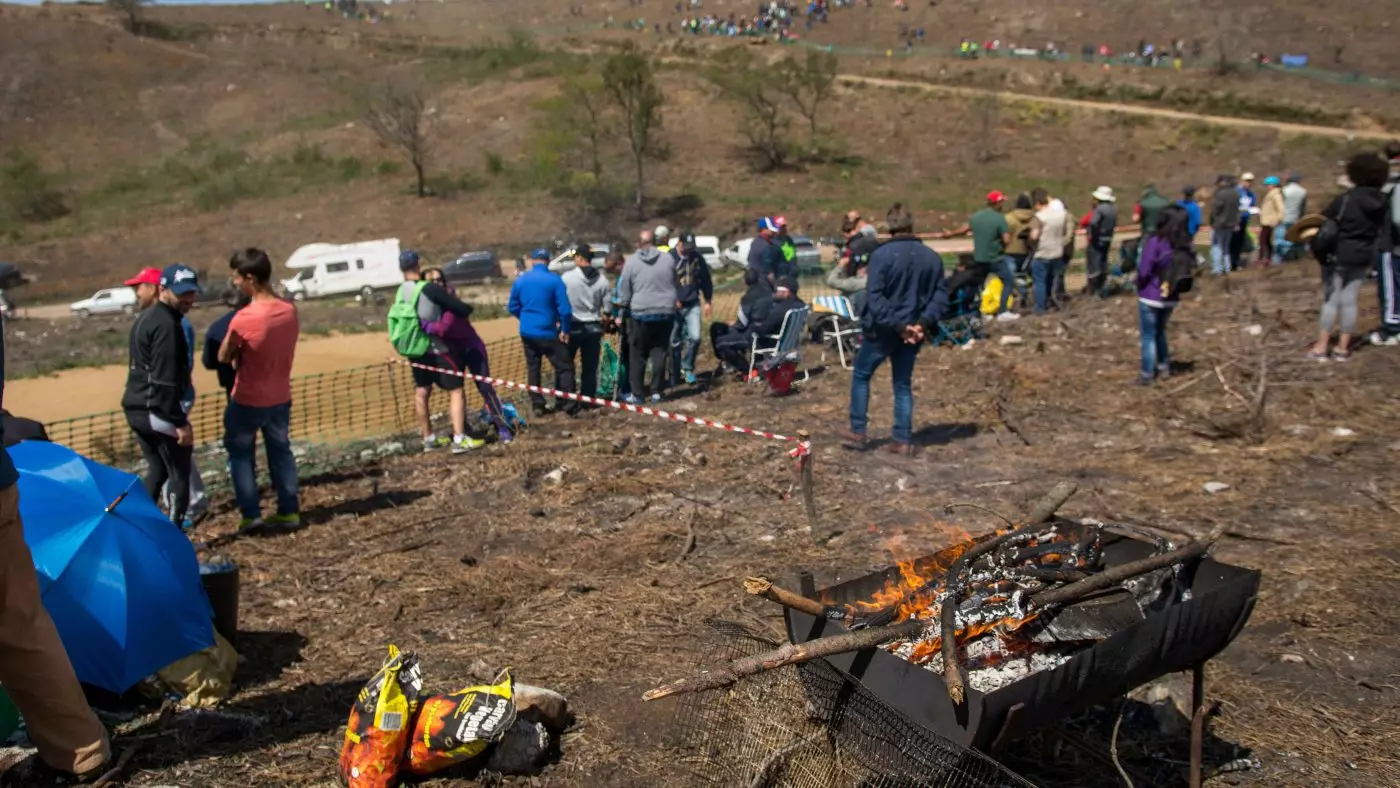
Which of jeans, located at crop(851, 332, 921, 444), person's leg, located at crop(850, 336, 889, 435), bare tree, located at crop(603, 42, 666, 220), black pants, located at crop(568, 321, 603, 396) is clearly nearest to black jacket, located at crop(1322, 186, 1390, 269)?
jeans, located at crop(851, 332, 921, 444)

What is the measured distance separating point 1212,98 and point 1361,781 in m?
44.4

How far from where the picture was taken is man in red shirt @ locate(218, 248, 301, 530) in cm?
635

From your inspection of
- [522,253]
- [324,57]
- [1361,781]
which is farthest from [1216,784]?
[324,57]

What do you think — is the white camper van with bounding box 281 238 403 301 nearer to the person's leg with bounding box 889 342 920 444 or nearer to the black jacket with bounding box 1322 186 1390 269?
the person's leg with bounding box 889 342 920 444

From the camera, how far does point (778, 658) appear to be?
305cm

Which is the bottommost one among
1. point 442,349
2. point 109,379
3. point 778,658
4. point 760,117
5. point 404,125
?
point 109,379

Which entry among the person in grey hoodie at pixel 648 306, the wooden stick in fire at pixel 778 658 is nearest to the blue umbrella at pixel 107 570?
the wooden stick in fire at pixel 778 658

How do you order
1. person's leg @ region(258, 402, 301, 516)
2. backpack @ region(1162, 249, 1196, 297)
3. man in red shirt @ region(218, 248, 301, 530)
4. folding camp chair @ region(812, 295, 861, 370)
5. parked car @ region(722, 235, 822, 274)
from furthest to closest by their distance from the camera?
parked car @ region(722, 235, 822, 274) → folding camp chair @ region(812, 295, 861, 370) → backpack @ region(1162, 249, 1196, 297) → person's leg @ region(258, 402, 301, 516) → man in red shirt @ region(218, 248, 301, 530)

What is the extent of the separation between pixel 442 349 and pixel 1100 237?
909 cm

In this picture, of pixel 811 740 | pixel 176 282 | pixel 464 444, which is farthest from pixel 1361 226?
pixel 176 282

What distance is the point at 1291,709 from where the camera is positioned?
13.7ft

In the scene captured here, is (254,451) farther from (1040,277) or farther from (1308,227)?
(1040,277)

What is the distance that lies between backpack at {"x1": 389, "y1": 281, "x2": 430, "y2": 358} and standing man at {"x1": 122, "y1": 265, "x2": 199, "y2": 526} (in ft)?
8.06

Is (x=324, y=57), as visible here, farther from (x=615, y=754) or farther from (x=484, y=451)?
(x=615, y=754)
